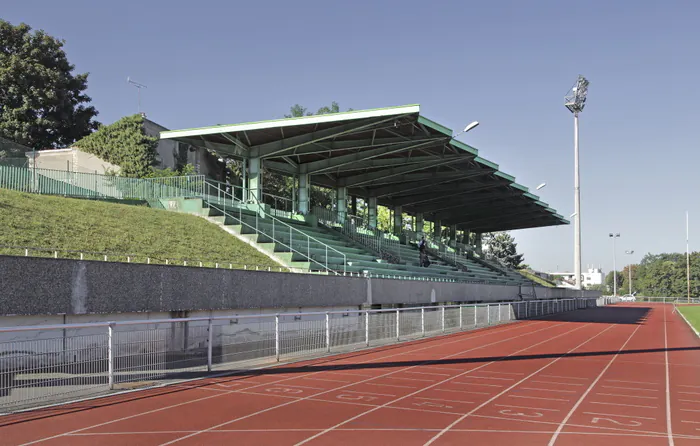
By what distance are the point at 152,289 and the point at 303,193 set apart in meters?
23.1

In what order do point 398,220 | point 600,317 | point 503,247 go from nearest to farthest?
point 600,317, point 398,220, point 503,247

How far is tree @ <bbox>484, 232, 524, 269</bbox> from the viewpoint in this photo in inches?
4247

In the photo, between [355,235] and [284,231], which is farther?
[355,235]

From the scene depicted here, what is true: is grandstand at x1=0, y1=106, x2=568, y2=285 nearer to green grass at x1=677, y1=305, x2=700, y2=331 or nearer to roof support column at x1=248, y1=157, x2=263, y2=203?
roof support column at x1=248, y1=157, x2=263, y2=203

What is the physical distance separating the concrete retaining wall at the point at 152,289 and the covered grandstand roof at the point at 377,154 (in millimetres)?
8060

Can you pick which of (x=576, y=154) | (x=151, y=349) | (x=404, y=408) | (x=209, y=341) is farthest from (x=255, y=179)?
(x=576, y=154)

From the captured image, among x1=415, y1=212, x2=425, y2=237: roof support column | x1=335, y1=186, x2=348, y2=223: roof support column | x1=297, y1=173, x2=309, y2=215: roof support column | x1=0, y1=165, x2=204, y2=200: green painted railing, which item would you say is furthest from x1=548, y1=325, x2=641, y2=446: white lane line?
x1=415, y1=212, x2=425, y2=237: roof support column

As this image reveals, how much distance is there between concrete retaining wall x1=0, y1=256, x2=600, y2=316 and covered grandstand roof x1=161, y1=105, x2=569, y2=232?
26.4 feet

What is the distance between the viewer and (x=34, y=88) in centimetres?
4934

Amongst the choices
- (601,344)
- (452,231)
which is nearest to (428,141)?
(601,344)

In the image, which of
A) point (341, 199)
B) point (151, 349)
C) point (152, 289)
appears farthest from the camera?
point (341, 199)

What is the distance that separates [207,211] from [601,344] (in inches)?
691

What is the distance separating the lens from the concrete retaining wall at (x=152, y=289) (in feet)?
44.2

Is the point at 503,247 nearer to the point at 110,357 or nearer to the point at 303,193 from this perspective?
the point at 303,193
